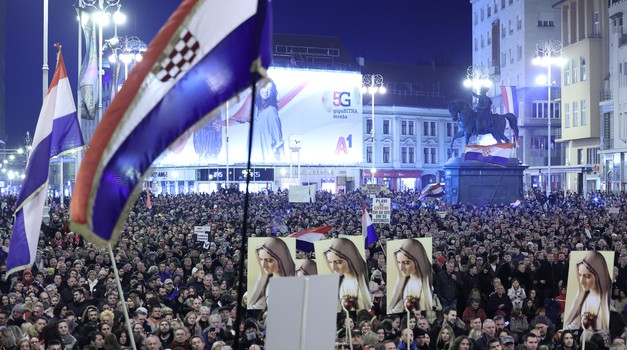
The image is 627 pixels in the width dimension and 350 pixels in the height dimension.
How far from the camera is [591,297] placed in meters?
11.3

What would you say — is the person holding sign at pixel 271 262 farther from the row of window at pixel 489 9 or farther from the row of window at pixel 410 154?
the row of window at pixel 410 154

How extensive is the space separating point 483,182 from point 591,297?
1409 inches

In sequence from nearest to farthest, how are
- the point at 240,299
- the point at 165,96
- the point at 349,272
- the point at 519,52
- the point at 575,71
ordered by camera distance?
1. the point at 240,299
2. the point at 165,96
3. the point at 349,272
4. the point at 575,71
5. the point at 519,52

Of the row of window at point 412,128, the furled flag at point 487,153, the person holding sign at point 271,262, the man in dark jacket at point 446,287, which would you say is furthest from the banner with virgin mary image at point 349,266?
the row of window at point 412,128

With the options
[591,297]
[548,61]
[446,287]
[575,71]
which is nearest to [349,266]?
[446,287]

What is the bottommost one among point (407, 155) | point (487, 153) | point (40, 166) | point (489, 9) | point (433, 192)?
point (40, 166)

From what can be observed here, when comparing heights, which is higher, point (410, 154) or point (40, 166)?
point (410, 154)

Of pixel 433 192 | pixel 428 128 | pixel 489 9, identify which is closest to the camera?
pixel 433 192

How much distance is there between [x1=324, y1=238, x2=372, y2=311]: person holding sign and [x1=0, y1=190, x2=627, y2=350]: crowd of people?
313mm

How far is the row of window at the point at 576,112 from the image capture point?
66562 mm

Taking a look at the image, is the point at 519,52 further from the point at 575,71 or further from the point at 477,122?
the point at 477,122

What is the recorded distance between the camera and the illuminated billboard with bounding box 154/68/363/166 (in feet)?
264

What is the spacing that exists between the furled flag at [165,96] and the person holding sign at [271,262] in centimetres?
716

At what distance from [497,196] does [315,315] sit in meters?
41.9
